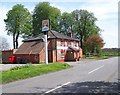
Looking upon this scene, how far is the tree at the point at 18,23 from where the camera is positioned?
87.6 m

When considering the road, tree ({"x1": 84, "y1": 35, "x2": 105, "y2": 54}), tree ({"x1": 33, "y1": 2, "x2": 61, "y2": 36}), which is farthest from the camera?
tree ({"x1": 84, "y1": 35, "x2": 105, "y2": 54})

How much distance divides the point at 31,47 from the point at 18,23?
2638 cm

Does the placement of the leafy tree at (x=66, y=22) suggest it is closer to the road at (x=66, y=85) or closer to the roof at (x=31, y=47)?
the roof at (x=31, y=47)

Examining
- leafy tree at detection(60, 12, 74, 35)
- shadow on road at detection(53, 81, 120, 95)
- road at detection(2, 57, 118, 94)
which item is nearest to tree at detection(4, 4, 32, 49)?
leafy tree at detection(60, 12, 74, 35)

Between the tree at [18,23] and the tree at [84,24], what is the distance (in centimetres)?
1949

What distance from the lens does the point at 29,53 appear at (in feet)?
198

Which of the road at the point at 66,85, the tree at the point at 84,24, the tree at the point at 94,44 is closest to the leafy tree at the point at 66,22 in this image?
the tree at the point at 84,24

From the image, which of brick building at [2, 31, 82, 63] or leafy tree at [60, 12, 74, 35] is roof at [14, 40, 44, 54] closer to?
brick building at [2, 31, 82, 63]

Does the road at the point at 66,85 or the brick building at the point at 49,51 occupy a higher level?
the brick building at the point at 49,51

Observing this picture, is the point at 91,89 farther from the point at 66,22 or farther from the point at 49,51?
the point at 66,22

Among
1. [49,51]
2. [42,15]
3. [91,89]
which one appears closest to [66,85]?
[91,89]

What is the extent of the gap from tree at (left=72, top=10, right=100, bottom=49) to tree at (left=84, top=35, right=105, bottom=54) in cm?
514

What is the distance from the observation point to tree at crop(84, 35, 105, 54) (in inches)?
3796

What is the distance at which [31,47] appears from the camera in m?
62.4
